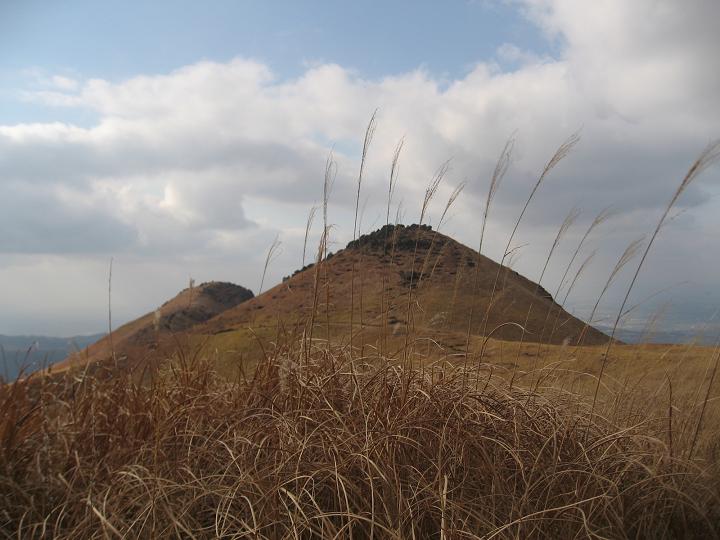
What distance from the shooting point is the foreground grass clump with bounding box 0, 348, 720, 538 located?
219cm

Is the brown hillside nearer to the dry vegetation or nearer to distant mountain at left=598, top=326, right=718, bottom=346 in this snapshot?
the dry vegetation

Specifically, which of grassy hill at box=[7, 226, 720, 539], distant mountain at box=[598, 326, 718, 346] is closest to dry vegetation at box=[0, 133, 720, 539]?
grassy hill at box=[7, 226, 720, 539]

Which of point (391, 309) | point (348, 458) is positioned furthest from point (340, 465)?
point (391, 309)

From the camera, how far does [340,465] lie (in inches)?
92.4

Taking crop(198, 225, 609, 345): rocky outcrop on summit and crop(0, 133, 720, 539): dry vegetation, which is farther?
crop(198, 225, 609, 345): rocky outcrop on summit

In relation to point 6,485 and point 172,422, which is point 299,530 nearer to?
point 172,422

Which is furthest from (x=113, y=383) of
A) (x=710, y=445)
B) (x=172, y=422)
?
(x=710, y=445)

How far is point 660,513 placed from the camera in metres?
2.35

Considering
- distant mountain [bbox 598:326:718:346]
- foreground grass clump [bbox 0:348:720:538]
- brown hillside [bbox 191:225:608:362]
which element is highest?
brown hillside [bbox 191:225:608:362]

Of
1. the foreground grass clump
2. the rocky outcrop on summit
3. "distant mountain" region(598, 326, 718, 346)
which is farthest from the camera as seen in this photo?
"distant mountain" region(598, 326, 718, 346)

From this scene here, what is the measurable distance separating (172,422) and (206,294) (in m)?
31.5

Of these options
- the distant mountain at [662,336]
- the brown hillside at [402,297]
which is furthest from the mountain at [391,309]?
the distant mountain at [662,336]

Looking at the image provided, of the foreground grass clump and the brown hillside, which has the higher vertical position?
the brown hillside

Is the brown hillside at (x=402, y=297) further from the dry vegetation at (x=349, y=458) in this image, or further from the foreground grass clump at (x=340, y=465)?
the foreground grass clump at (x=340, y=465)
